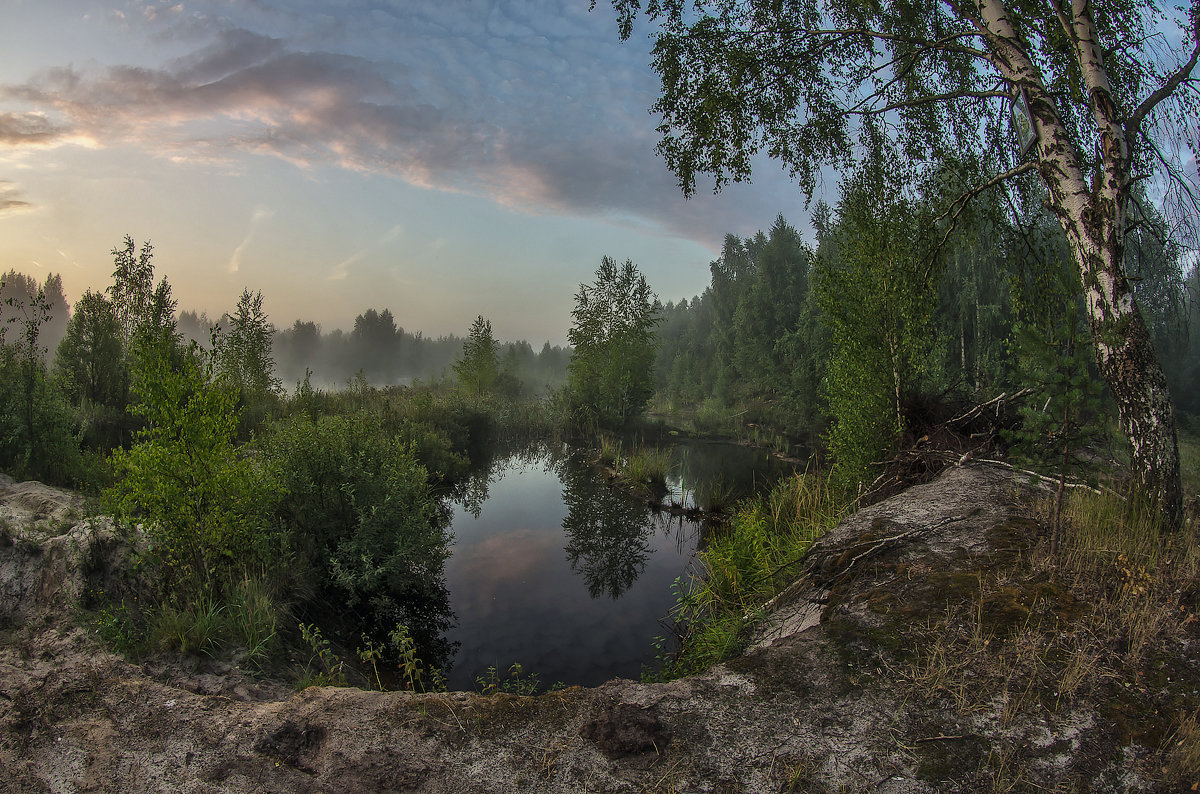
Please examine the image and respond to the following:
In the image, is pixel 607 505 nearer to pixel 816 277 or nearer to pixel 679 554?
pixel 679 554

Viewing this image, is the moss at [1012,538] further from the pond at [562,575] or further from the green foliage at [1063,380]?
the pond at [562,575]

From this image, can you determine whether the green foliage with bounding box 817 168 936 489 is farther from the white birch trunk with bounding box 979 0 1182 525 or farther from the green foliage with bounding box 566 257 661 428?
the green foliage with bounding box 566 257 661 428

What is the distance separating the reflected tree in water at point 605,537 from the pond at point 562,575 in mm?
21

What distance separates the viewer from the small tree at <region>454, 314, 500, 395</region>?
129 feet

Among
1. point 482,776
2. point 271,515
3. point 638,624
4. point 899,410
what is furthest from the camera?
point 899,410

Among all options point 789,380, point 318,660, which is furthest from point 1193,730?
point 789,380

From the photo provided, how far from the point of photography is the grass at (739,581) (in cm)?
524

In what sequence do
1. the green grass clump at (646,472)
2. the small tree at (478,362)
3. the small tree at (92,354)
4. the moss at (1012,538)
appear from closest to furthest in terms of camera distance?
the moss at (1012,538), the small tree at (92,354), the green grass clump at (646,472), the small tree at (478,362)

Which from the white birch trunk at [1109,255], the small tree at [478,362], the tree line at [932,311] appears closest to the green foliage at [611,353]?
the small tree at [478,362]

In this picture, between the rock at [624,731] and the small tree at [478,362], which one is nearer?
the rock at [624,731]

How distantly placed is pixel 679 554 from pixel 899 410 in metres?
4.58

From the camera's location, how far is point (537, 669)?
6102 millimetres

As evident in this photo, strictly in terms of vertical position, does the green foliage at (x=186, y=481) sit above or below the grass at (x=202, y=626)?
above

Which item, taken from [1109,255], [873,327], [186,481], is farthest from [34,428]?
[1109,255]
